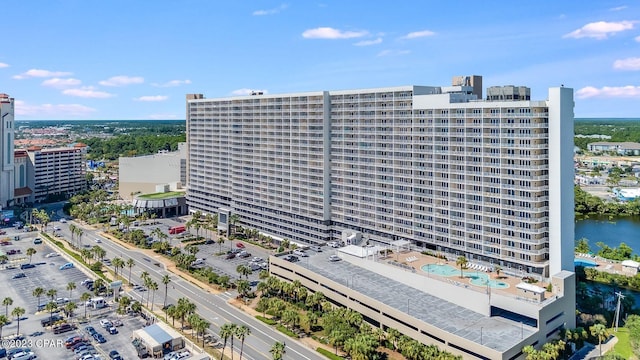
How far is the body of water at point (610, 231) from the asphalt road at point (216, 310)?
104 m

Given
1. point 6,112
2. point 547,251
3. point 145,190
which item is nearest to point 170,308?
point 547,251

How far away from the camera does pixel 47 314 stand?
8894 cm

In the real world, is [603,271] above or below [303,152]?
below

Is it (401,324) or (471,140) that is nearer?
(401,324)

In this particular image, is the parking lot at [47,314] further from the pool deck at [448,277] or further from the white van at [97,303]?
the pool deck at [448,277]

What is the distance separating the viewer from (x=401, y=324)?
75.8 m

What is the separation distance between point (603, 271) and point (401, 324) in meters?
62.8

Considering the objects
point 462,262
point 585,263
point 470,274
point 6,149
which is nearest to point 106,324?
point 462,262

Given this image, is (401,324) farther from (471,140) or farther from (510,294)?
(471,140)

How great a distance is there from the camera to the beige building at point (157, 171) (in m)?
191

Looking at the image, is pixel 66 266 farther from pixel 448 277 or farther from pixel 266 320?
pixel 448 277

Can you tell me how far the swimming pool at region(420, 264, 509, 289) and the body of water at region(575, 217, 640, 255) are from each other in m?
71.7

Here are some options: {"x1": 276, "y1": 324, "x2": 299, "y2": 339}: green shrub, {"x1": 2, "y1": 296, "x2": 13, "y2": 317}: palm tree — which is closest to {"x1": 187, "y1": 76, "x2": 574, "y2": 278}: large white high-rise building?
{"x1": 276, "y1": 324, "x2": 299, "y2": 339}: green shrub

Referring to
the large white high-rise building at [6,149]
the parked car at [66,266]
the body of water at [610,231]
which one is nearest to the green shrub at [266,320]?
the parked car at [66,266]
